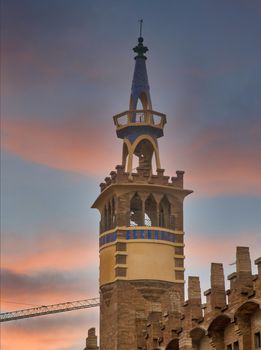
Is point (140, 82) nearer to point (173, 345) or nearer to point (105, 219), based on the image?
point (105, 219)

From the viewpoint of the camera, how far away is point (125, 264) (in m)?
74.6

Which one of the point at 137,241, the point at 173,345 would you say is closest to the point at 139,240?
the point at 137,241

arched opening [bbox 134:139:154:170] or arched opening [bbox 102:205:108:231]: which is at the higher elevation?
arched opening [bbox 134:139:154:170]

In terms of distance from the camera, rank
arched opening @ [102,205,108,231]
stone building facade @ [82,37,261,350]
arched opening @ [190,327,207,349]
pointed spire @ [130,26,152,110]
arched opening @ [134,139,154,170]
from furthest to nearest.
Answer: pointed spire @ [130,26,152,110], arched opening @ [134,139,154,170], arched opening @ [102,205,108,231], stone building facade @ [82,37,261,350], arched opening @ [190,327,207,349]

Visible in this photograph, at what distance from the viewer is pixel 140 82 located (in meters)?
83.9

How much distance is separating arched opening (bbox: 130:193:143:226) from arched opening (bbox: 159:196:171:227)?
5.94 feet

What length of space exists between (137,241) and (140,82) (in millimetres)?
16575

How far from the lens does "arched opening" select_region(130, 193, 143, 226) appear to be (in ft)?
255

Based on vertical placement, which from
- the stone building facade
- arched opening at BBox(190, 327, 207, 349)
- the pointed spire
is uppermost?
the pointed spire

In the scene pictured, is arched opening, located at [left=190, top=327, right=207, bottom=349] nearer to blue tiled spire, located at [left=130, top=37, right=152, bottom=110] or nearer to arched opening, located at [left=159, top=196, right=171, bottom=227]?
arched opening, located at [left=159, top=196, right=171, bottom=227]

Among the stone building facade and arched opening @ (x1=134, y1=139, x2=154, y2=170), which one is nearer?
the stone building facade

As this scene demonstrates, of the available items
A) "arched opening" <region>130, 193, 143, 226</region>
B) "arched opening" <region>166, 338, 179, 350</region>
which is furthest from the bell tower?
"arched opening" <region>166, 338, 179, 350</region>

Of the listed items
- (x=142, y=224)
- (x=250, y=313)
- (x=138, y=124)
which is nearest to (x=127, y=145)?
(x=138, y=124)

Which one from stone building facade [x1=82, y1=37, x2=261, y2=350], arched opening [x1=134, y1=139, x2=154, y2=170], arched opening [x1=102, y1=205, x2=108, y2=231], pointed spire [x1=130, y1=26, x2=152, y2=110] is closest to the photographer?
stone building facade [x1=82, y1=37, x2=261, y2=350]
